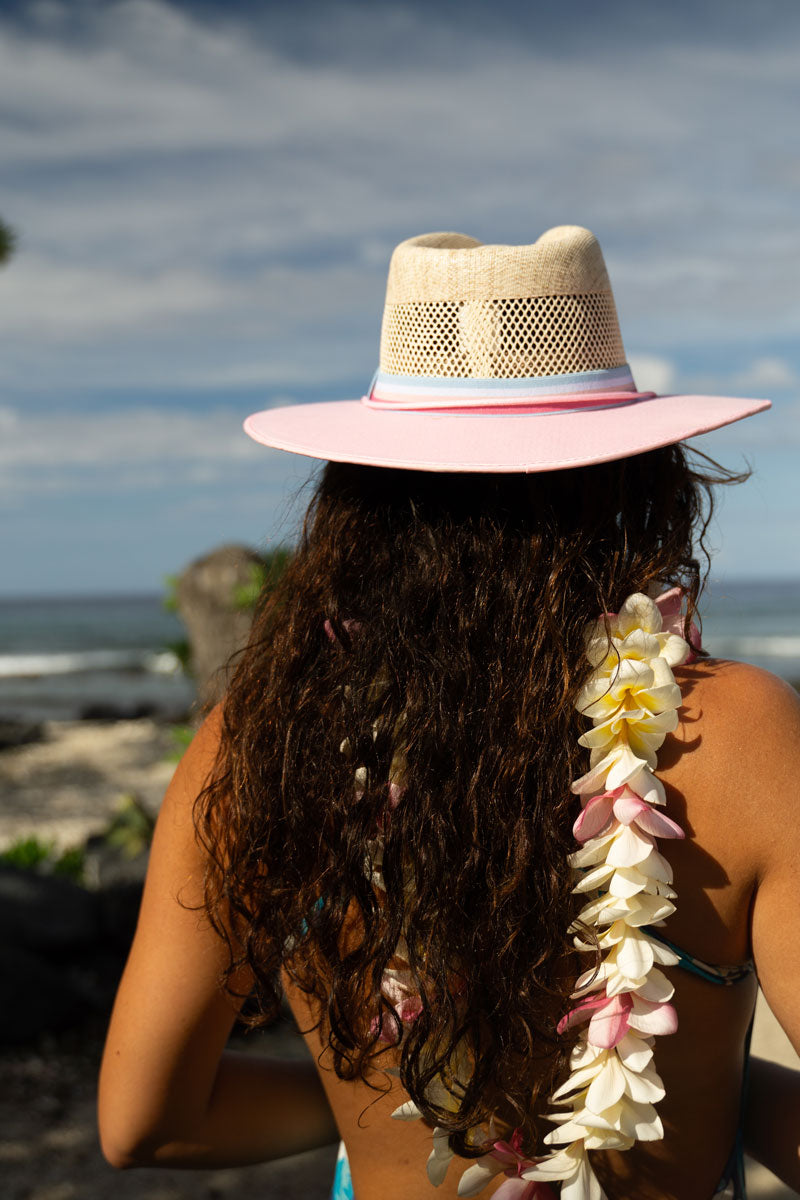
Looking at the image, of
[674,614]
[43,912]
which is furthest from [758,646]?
[674,614]

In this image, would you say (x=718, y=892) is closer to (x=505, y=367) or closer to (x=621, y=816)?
(x=621, y=816)

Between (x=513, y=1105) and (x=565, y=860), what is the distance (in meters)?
0.37

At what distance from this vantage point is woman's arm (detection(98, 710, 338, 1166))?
1.47m

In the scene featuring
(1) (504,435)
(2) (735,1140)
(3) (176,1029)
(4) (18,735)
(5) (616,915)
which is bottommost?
(4) (18,735)

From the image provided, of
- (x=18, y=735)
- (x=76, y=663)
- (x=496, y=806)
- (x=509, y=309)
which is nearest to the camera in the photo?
(x=496, y=806)

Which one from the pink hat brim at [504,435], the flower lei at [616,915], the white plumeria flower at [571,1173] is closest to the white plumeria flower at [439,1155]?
the flower lei at [616,915]

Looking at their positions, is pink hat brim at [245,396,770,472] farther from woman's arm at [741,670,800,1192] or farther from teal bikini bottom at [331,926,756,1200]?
teal bikini bottom at [331,926,756,1200]

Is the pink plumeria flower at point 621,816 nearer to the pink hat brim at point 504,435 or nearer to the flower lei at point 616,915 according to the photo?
the flower lei at point 616,915

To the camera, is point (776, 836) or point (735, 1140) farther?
point (735, 1140)

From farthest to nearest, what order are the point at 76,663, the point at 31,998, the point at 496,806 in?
1. the point at 76,663
2. the point at 31,998
3. the point at 496,806

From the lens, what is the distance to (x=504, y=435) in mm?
1372

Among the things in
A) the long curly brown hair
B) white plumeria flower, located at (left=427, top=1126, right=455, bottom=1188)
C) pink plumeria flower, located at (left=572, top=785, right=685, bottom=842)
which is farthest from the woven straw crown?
white plumeria flower, located at (left=427, top=1126, right=455, bottom=1188)

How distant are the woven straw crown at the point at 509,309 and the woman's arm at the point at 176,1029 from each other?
65 centimetres

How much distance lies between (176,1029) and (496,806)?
607 millimetres
